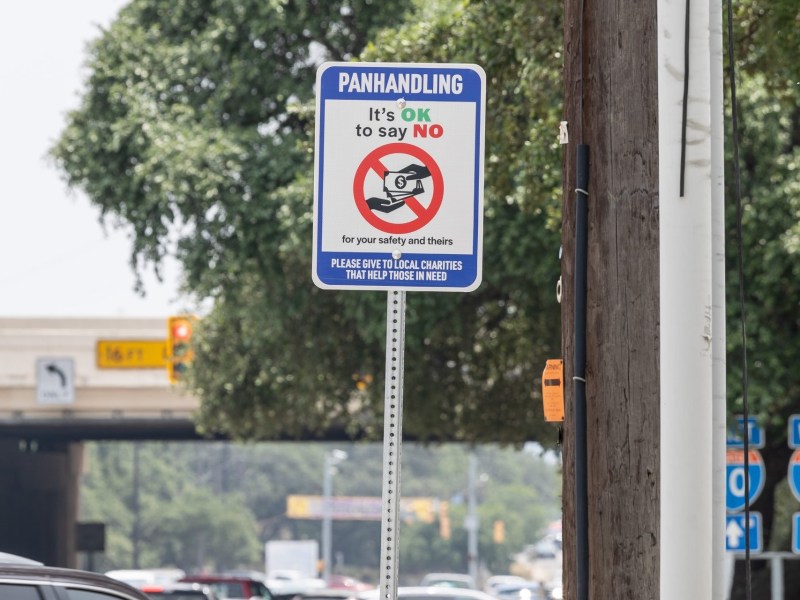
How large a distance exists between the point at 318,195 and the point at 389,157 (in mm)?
262

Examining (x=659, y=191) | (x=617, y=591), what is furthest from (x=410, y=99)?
(x=617, y=591)

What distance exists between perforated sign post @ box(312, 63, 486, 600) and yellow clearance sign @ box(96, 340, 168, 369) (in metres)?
29.8

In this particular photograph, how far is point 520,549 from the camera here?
12850 centimetres

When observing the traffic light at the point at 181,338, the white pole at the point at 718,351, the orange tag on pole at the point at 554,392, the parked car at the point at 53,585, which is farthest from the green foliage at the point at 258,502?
the white pole at the point at 718,351

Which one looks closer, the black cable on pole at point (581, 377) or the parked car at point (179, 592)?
the black cable on pole at point (581, 377)

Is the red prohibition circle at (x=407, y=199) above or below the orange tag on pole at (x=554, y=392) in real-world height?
above

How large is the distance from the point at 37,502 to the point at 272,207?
27.3m

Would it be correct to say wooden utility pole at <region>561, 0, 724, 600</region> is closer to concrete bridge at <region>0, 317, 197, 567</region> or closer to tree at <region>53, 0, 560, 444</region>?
tree at <region>53, 0, 560, 444</region>

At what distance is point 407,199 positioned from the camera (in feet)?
16.1

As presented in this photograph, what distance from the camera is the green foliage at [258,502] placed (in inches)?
4338

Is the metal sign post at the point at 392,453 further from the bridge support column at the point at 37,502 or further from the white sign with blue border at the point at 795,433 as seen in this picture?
the bridge support column at the point at 37,502

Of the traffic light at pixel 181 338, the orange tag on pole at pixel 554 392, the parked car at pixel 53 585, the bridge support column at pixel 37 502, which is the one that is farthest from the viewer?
the bridge support column at pixel 37 502

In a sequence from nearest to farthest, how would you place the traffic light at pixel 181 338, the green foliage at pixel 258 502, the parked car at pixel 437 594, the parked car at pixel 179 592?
1. the parked car at pixel 179 592
2. the parked car at pixel 437 594
3. the traffic light at pixel 181 338
4. the green foliage at pixel 258 502

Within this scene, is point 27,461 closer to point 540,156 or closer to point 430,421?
point 430,421
